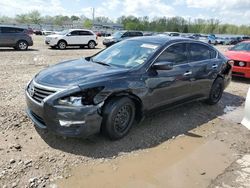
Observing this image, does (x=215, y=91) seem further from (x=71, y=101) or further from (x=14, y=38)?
(x=14, y=38)

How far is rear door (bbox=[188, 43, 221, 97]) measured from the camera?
6.07m

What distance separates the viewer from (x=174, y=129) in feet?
17.8

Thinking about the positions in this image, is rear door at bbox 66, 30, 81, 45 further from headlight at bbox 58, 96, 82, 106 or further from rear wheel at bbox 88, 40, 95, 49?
headlight at bbox 58, 96, 82, 106

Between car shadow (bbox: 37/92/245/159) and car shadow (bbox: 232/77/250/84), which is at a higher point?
car shadow (bbox: 37/92/245/159)

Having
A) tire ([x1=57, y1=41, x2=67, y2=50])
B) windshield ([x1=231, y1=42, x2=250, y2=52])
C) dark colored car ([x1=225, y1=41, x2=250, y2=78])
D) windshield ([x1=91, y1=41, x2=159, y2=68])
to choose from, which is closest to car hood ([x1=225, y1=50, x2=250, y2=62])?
dark colored car ([x1=225, y1=41, x2=250, y2=78])

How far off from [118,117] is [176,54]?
6.40ft

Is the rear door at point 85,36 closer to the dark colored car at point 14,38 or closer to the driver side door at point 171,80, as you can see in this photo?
the dark colored car at point 14,38

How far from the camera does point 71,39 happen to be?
70.5 feet

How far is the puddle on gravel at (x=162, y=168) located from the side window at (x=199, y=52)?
2.07 metres

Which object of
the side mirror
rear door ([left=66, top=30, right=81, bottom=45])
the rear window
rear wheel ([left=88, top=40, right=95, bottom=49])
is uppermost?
the rear window

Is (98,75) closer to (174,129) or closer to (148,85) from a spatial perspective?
(148,85)

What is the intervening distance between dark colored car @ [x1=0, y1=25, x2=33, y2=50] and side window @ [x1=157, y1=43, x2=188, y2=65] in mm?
14495

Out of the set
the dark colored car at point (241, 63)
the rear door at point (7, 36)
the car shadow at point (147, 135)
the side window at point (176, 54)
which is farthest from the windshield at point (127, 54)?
the rear door at point (7, 36)

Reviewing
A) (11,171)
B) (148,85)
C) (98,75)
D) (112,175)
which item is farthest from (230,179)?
(11,171)
